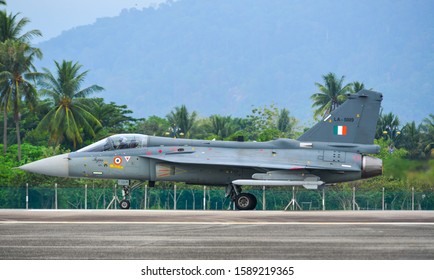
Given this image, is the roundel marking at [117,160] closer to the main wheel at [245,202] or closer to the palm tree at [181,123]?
the main wheel at [245,202]

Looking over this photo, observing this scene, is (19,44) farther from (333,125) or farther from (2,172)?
(333,125)

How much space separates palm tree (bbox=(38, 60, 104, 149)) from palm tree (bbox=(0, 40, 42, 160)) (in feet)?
5.64

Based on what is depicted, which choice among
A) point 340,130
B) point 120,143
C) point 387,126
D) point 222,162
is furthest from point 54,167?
point 387,126

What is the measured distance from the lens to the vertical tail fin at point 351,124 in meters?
30.3

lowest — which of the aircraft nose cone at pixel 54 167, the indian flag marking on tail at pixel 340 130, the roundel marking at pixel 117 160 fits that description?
the aircraft nose cone at pixel 54 167

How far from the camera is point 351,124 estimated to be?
30312mm

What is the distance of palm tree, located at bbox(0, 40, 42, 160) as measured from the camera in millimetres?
65188

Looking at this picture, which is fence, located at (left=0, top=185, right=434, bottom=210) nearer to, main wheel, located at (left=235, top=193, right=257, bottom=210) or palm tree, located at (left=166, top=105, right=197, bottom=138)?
main wheel, located at (left=235, top=193, right=257, bottom=210)

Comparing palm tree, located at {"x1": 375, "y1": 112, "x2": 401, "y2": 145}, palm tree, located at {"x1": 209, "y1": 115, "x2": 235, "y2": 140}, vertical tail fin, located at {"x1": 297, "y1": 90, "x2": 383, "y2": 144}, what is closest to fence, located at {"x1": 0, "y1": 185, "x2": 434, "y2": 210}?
vertical tail fin, located at {"x1": 297, "y1": 90, "x2": 383, "y2": 144}

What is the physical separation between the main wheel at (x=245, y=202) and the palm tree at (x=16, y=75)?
3951 centimetres

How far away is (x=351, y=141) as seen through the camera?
3027 cm

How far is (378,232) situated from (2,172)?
143 ft

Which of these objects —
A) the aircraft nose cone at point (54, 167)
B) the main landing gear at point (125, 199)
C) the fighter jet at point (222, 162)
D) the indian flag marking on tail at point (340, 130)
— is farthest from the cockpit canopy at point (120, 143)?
the indian flag marking on tail at point (340, 130)

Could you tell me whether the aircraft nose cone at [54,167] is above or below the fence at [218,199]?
above
